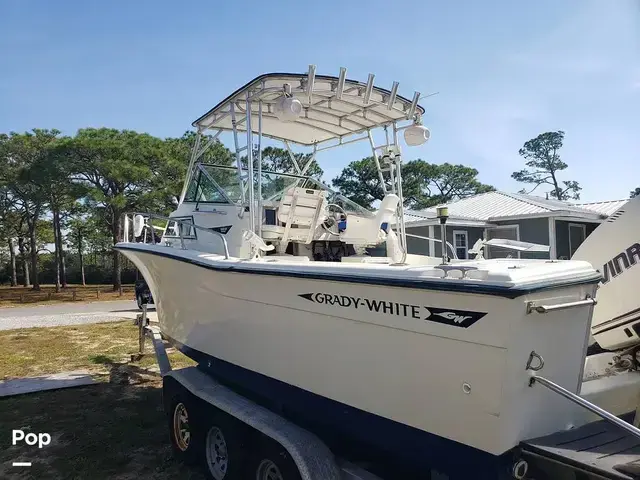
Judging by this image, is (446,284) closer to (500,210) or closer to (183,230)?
(183,230)

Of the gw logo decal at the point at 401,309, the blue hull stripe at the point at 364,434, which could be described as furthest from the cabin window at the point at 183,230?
the gw logo decal at the point at 401,309

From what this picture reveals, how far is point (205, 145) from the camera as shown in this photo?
19.8ft

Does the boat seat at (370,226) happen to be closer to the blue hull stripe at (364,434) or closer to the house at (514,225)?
the blue hull stripe at (364,434)

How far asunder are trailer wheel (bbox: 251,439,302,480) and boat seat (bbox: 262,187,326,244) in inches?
81.9

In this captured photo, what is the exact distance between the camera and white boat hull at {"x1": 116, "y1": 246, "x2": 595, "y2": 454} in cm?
233

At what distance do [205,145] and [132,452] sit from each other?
3385mm

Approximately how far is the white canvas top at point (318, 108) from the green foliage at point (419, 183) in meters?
22.1

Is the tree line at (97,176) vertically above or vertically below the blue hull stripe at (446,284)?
above

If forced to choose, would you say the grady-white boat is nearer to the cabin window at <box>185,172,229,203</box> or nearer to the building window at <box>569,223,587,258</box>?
the cabin window at <box>185,172,229,203</box>

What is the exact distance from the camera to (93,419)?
5688mm

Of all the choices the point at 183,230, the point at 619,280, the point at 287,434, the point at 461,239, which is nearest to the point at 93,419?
the point at 183,230

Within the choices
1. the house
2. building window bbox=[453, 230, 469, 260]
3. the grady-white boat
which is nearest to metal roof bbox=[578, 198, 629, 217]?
the house

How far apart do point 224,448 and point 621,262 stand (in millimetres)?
3162

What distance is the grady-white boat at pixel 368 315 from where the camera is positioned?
2367mm
